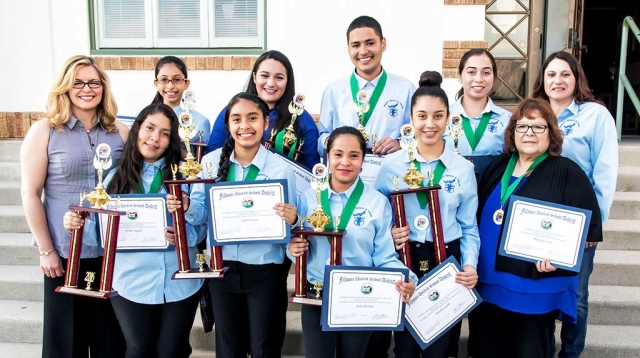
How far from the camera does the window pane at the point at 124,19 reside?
601 centimetres

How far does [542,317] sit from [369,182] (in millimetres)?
1194

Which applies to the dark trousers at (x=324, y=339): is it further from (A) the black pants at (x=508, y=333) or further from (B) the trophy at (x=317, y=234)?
(A) the black pants at (x=508, y=333)

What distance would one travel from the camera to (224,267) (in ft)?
9.16

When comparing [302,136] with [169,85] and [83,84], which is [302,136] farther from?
[83,84]

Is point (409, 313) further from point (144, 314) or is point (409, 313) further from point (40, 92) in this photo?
point (40, 92)

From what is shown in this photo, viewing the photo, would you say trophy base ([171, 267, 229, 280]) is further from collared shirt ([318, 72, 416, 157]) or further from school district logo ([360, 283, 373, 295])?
collared shirt ([318, 72, 416, 157])

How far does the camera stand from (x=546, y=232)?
8.63 ft

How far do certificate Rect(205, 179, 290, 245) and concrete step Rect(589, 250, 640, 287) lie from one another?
3.05 m

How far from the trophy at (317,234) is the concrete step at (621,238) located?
3144 millimetres

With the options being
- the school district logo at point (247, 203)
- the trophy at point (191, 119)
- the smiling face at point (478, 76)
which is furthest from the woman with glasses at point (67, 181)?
the smiling face at point (478, 76)

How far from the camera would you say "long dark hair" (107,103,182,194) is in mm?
2871

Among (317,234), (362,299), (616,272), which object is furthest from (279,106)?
(616,272)

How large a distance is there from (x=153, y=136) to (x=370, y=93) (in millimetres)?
1488

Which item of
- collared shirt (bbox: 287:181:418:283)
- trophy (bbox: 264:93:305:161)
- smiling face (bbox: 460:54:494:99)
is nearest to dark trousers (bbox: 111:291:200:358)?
collared shirt (bbox: 287:181:418:283)
